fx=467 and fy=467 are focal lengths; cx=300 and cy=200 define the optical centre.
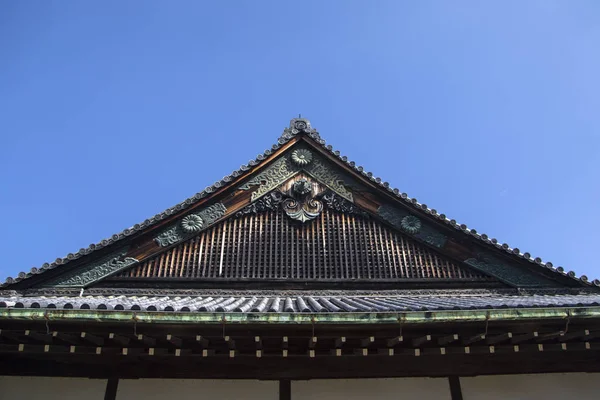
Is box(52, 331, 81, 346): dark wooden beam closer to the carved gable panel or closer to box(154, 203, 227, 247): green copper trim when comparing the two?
the carved gable panel

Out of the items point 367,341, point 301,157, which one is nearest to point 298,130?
point 301,157

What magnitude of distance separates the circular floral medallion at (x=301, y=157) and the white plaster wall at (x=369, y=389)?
4939mm

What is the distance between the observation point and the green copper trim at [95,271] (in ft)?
27.0

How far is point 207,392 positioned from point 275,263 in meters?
3.18

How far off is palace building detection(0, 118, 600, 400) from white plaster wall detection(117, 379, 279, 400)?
0.05 ft

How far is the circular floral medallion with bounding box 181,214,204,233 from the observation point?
8930mm

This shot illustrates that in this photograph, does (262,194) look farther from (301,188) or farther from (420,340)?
(420,340)

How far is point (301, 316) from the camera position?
16.4 ft

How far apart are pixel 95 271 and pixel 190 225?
6.08 ft

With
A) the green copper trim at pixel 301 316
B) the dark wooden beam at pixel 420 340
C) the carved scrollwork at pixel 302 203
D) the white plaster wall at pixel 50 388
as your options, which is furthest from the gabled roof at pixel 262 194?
the dark wooden beam at pixel 420 340

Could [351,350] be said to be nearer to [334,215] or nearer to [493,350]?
[493,350]

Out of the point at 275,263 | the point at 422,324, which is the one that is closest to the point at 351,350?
the point at 422,324

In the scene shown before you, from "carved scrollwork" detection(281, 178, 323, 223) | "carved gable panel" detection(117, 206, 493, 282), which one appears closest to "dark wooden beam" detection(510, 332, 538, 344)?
"carved gable panel" detection(117, 206, 493, 282)

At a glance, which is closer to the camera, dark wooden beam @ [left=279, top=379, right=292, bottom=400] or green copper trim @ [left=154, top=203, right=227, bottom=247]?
dark wooden beam @ [left=279, top=379, right=292, bottom=400]
